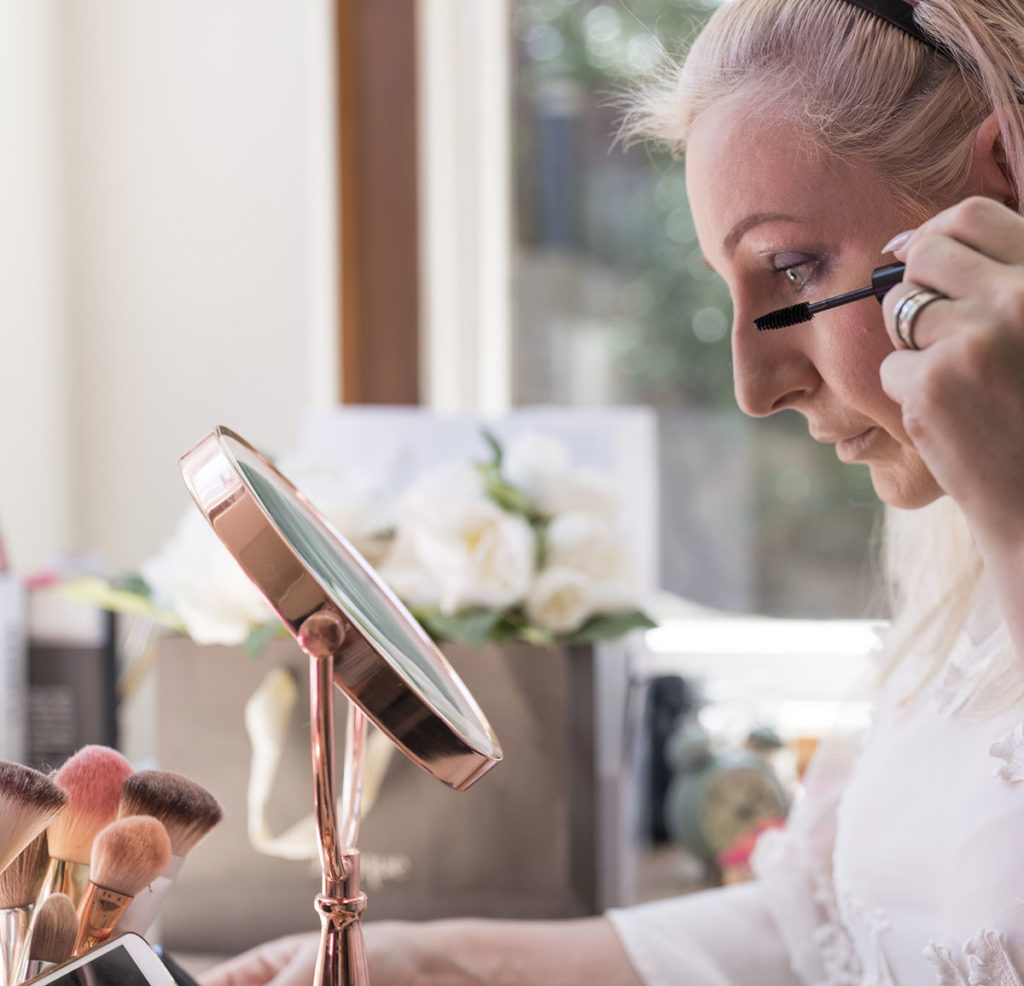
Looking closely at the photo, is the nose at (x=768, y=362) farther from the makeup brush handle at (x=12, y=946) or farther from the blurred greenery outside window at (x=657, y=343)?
the blurred greenery outside window at (x=657, y=343)

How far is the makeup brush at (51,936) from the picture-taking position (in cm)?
37

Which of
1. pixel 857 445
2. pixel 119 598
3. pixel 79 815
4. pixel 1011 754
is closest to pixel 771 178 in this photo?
pixel 857 445

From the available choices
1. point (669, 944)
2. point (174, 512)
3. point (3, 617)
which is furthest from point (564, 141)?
point (669, 944)

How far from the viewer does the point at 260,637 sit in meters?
0.74

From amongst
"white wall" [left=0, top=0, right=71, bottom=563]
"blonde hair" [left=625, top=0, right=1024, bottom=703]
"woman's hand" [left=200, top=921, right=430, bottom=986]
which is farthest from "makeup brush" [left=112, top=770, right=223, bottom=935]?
"white wall" [left=0, top=0, right=71, bottom=563]

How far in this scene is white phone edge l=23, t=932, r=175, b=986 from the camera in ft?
1.13

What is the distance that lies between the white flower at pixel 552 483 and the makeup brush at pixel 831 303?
0.29 metres

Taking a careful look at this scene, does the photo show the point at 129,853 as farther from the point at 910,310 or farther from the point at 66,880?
the point at 910,310

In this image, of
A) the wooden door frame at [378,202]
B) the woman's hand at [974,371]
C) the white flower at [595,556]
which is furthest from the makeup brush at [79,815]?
the wooden door frame at [378,202]

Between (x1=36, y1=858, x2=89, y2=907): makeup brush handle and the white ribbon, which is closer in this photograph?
(x1=36, y1=858, x2=89, y2=907): makeup brush handle

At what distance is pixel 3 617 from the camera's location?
0.83 meters

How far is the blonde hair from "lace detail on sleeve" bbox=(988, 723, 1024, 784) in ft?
0.10

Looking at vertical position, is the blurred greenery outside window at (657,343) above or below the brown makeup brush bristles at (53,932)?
above

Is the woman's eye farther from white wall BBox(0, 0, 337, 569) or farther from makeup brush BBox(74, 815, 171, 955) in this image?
white wall BBox(0, 0, 337, 569)
